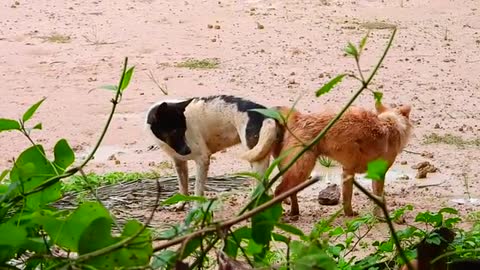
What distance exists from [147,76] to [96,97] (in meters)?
0.75

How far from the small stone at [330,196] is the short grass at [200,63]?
368 centimetres

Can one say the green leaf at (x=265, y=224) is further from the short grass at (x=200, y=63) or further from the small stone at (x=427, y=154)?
the short grass at (x=200, y=63)

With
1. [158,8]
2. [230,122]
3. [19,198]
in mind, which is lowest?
[158,8]

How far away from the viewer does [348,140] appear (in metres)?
5.87

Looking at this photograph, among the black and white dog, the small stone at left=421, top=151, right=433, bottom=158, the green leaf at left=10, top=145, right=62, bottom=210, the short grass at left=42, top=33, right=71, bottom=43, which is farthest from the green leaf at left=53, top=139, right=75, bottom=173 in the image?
the short grass at left=42, top=33, right=71, bottom=43

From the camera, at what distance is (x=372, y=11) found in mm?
12383

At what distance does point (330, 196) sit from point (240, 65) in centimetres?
374

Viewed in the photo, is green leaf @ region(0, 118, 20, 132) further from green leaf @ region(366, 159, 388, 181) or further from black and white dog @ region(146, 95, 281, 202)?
black and white dog @ region(146, 95, 281, 202)

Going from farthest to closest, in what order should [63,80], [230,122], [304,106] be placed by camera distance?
[63,80]
[304,106]
[230,122]

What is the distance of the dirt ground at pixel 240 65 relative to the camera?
7.56m

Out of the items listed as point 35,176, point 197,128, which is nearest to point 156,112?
point 197,128

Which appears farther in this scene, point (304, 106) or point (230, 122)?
point (304, 106)

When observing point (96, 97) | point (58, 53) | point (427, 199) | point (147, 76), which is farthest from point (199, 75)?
point (427, 199)

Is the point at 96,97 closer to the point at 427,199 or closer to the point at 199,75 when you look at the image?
the point at 199,75
